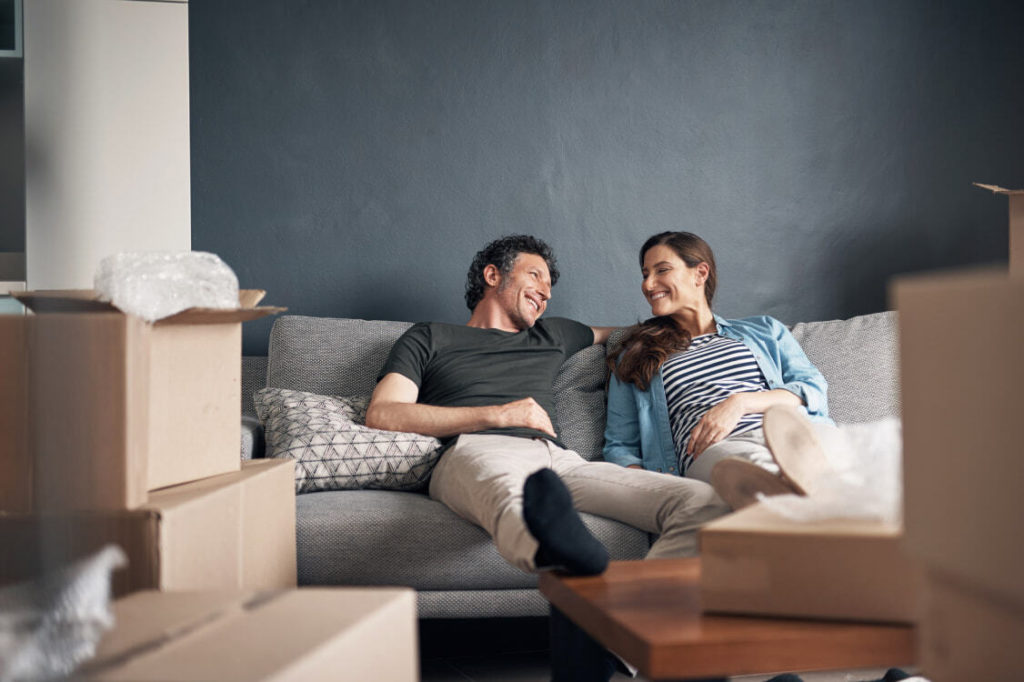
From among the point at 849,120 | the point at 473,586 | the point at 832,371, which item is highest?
the point at 849,120

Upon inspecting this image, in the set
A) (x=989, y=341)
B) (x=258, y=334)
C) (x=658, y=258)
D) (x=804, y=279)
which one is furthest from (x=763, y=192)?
(x=989, y=341)

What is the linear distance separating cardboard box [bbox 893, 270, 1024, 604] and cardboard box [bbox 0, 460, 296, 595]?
838mm

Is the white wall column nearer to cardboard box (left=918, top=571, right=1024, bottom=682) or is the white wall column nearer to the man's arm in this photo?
the man's arm

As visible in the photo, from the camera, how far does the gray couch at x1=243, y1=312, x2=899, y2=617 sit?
6.04 feet

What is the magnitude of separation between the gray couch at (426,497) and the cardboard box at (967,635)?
119 cm

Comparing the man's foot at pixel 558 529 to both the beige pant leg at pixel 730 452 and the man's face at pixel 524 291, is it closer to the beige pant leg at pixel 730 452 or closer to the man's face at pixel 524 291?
the beige pant leg at pixel 730 452

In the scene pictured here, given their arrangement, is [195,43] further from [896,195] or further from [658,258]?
[896,195]

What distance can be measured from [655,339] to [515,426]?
20.0 inches

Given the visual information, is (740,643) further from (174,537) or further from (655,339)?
(655,339)

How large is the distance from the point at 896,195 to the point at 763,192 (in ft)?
1.64

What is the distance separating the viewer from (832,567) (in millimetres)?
917

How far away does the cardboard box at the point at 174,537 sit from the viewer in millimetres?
1091

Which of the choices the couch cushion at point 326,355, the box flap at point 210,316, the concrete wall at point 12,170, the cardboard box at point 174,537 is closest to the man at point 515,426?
the couch cushion at point 326,355

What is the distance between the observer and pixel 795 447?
1203 millimetres
